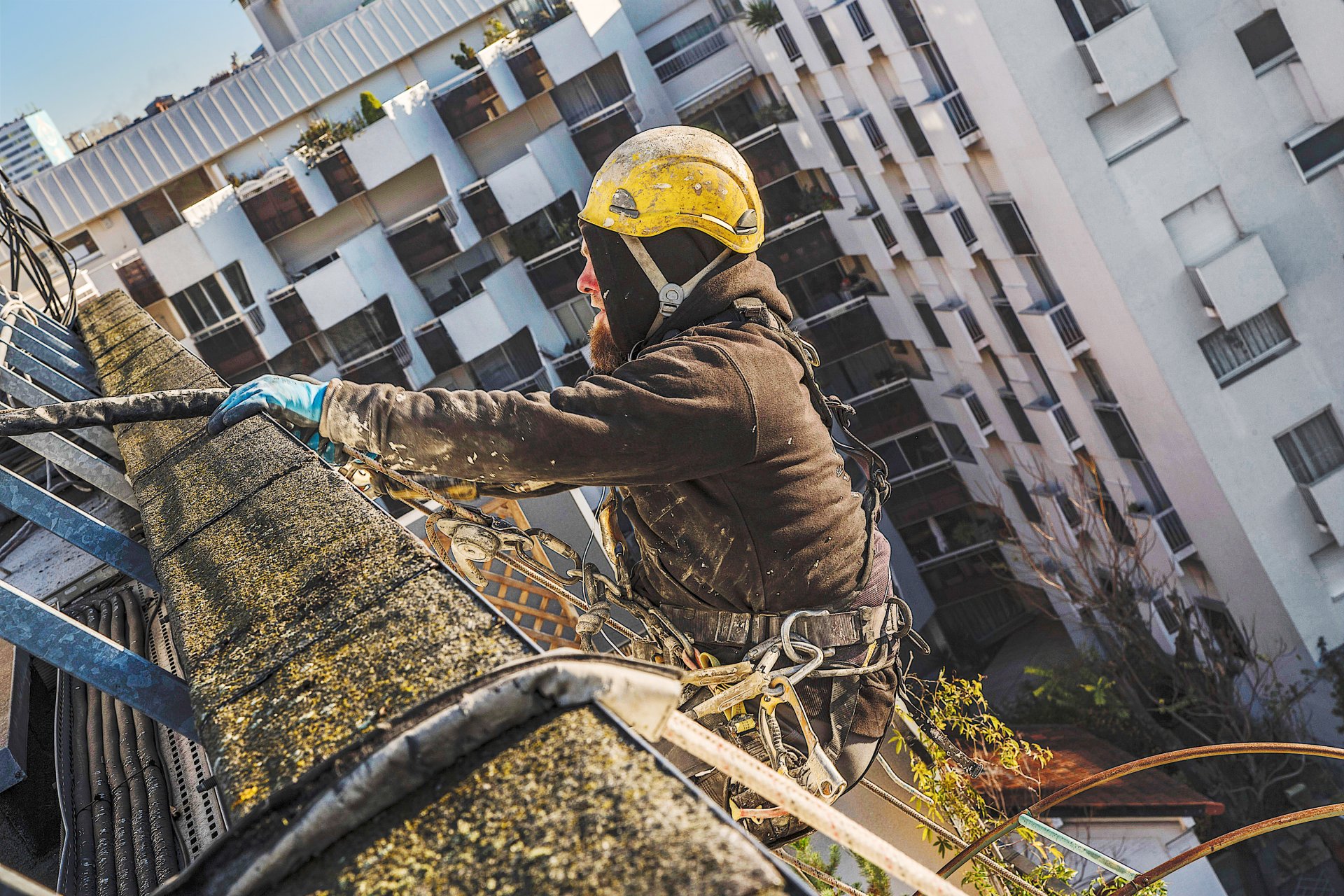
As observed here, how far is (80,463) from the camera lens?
143 inches

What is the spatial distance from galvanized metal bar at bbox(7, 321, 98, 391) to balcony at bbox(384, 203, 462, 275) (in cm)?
2119

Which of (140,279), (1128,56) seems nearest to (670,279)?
(1128,56)

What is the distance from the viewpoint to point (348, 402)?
8.87 ft

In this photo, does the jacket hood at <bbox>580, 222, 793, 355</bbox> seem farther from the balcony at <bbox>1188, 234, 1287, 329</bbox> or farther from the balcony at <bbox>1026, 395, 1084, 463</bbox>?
the balcony at <bbox>1026, 395, 1084, 463</bbox>

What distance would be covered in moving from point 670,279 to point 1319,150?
48.7 feet

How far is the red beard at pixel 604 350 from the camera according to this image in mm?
3613

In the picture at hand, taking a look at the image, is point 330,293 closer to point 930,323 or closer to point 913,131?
point 930,323

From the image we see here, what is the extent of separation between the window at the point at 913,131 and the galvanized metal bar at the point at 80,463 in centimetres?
1661

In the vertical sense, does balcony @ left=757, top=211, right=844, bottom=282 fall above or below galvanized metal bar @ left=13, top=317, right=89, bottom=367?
below

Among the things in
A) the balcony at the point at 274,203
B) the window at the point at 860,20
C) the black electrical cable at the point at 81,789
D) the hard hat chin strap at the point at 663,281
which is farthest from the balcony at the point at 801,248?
the black electrical cable at the point at 81,789

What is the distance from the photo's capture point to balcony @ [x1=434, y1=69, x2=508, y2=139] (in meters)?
25.7

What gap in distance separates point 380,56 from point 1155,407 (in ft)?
66.0

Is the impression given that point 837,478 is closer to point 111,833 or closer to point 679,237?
point 679,237

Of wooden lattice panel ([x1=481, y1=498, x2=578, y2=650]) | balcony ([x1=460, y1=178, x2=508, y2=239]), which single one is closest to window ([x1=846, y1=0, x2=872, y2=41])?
balcony ([x1=460, y1=178, x2=508, y2=239])
